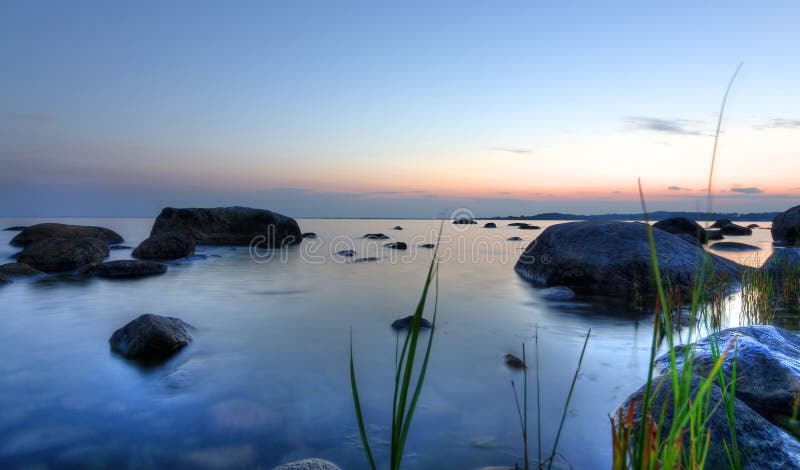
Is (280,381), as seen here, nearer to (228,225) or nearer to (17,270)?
(17,270)

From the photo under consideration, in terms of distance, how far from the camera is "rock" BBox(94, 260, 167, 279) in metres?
10.8

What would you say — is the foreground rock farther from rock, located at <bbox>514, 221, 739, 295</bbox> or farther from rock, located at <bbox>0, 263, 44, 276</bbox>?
rock, located at <bbox>0, 263, 44, 276</bbox>

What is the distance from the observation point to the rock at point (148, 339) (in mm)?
4852

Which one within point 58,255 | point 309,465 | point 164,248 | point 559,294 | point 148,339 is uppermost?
point 58,255

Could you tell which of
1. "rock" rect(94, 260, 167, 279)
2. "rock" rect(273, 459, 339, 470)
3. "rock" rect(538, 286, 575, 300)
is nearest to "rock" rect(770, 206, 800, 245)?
"rock" rect(538, 286, 575, 300)

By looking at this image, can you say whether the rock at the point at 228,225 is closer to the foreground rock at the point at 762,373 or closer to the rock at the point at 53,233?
the rock at the point at 53,233

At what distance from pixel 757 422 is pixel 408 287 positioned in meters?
8.55

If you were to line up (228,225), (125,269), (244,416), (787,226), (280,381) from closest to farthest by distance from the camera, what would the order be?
(244,416)
(280,381)
(125,269)
(228,225)
(787,226)

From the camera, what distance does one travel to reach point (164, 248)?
1510cm

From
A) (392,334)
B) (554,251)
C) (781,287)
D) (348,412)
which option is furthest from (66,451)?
(781,287)

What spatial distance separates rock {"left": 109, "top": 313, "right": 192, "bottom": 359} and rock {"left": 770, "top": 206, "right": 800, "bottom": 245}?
30403mm

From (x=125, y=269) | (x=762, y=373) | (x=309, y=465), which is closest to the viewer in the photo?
(x=309, y=465)

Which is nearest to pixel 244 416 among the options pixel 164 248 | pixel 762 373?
pixel 762 373

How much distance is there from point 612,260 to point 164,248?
14.2 m
